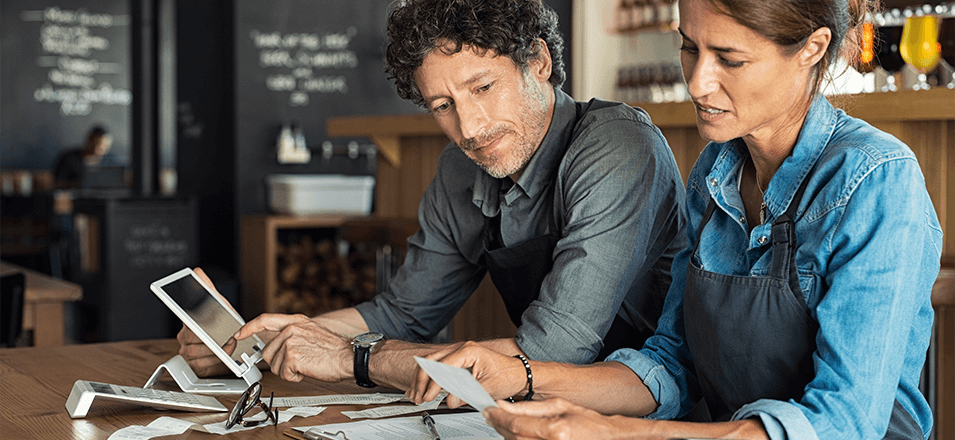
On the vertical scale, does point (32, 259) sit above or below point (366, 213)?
below

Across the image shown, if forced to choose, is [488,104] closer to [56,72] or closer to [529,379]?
[529,379]

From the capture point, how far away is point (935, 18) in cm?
217

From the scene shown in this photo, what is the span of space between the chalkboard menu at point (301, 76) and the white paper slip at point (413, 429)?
13.6 feet

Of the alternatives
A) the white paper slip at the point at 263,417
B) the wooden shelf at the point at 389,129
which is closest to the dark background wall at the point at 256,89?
the wooden shelf at the point at 389,129

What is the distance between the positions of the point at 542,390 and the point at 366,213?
3.46 m

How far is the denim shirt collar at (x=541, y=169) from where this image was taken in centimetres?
178

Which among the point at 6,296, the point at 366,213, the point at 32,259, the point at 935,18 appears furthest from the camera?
the point at 32,259

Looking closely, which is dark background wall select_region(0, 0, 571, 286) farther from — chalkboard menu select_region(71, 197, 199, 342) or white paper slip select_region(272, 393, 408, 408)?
white paper slip select_region(272, 393, 408, 408)

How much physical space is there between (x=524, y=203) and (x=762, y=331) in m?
0.69

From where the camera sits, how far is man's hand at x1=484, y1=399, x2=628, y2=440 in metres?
1.08

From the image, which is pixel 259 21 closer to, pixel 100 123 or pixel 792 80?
pixel 792 80

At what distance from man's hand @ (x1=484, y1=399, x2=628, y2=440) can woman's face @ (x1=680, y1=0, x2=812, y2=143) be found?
0.41 metres

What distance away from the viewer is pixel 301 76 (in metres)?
5.45

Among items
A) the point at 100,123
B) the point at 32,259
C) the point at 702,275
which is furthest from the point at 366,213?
the point at 100,123
